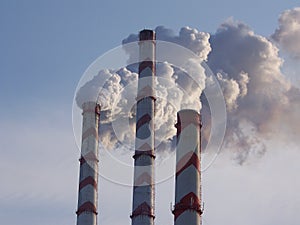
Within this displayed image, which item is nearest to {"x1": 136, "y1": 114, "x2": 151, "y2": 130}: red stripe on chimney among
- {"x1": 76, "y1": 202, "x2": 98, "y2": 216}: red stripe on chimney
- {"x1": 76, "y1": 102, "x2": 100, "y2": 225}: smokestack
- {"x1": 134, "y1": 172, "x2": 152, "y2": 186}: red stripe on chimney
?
{"x1": 134, "y1": 172, "x2": 152, "y2": 186}: red stripe on chimney

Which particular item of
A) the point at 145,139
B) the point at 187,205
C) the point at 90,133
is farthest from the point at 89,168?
the point at 187,205

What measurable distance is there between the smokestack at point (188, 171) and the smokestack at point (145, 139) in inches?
240

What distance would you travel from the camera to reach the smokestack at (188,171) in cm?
2730

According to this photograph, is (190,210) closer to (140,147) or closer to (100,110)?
(140,147)

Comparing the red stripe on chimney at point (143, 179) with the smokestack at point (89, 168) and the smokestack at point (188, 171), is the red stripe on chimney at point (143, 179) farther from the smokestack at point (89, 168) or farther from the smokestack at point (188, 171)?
the smokestack at point (188, 171)

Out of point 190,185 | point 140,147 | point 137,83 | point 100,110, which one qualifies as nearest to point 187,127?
point 190,185

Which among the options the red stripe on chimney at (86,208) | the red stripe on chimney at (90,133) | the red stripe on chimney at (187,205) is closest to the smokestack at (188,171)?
the red stripe on chimney at (187,205)

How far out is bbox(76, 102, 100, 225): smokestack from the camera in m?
36.7

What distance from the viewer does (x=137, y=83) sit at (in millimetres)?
38469

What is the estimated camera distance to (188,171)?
27.9 metres

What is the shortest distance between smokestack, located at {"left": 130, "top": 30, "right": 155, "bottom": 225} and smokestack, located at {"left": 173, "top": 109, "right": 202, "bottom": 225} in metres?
6.09

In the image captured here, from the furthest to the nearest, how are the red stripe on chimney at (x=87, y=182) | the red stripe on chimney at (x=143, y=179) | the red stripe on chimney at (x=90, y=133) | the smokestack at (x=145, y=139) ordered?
the red stripe on chimney at (x=90, y=133), the red stripe on chimney at (x=87, y=182), the red stripe on chimney at (x=143, y=179), the smokestack at (x=145, y=139)

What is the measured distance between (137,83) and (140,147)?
186 inches

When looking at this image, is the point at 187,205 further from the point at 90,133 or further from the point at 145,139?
the point at 90,133
